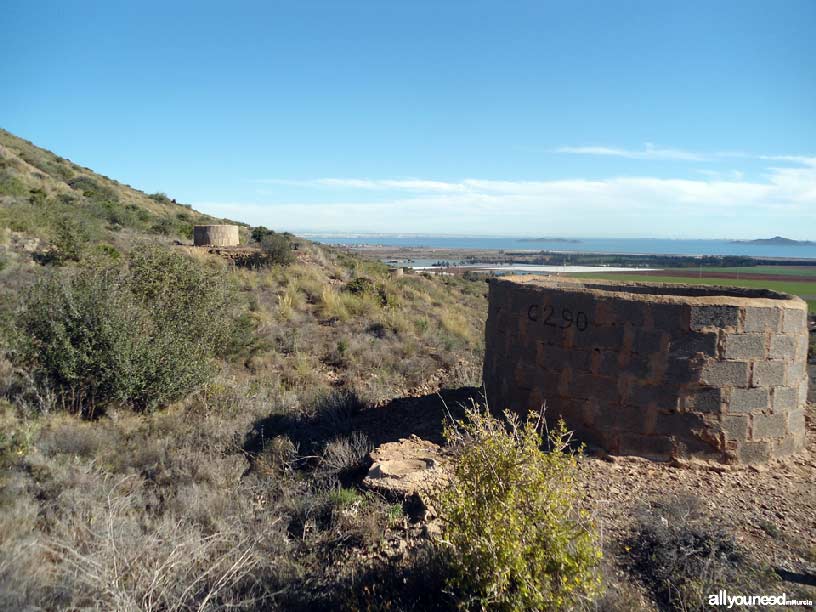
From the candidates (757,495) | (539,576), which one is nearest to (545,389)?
(757,495)

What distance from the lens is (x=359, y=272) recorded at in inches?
784

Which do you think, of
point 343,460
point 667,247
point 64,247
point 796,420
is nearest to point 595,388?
point 796,420

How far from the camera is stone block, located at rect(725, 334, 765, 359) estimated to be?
493 centimetres

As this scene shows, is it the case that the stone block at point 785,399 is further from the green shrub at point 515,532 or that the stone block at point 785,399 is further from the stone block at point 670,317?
the green shrub at point 515,532

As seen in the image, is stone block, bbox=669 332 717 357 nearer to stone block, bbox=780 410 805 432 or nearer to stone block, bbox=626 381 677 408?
stone block, bbox=626 381 677 408

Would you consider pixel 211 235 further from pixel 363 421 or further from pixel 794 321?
pixel 794 321

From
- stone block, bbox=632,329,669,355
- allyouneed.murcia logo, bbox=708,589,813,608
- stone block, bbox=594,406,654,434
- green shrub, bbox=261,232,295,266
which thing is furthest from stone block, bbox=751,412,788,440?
green shrub, bbox=261,232,295,266

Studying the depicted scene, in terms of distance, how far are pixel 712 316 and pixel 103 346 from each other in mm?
7116

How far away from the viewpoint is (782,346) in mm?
5121

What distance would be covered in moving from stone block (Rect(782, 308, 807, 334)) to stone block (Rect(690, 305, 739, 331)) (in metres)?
0.63

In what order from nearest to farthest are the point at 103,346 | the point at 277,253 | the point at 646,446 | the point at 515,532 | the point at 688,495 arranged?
the point at 515,532 → the point at 688,495 → the point at 646,446 → the point at 103,346 → the point at 277,253

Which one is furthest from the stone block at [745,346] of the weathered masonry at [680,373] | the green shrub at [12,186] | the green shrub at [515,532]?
Answer: the green shrub at [12,186]

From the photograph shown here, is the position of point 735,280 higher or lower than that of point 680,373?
higher

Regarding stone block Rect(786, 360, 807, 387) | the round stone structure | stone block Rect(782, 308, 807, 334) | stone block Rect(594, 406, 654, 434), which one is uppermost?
the round stone structure
